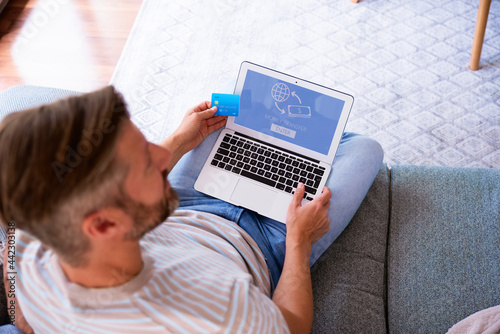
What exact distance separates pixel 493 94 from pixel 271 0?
1.26m

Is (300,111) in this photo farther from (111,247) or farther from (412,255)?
(111,247)

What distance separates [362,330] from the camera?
1.06 metres

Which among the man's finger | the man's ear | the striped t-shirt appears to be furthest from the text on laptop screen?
the man's ear

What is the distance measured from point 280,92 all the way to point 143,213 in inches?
25.6

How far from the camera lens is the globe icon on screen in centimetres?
128

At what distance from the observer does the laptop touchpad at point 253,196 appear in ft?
4.09

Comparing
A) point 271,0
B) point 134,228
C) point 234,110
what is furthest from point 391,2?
point 134,228

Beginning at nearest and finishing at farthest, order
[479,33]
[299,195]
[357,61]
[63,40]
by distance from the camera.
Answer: [299,195]
[479,33]
[357,61]
[63,40]

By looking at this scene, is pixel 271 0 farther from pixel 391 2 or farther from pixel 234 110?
pixel 234 110

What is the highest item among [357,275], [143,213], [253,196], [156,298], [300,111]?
[143,213]

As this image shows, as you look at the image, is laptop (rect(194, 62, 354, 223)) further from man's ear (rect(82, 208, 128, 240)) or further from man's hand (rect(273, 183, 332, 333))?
man's ear (rect(82, 208, 128, 240))

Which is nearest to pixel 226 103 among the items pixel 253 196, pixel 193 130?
pixel 193 130

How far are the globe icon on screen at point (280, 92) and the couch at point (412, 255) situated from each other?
387mm

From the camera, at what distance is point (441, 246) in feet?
3.82
